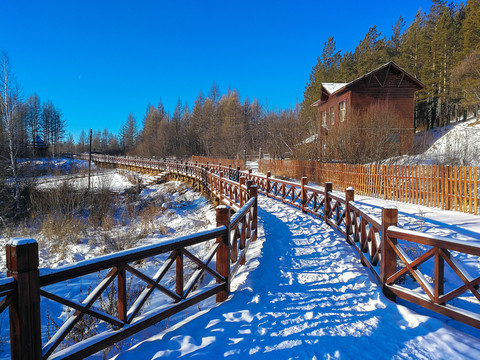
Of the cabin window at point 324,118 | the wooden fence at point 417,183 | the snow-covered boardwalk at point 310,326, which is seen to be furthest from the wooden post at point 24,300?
the cabin window at point 324,118

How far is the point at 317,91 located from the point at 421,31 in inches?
628

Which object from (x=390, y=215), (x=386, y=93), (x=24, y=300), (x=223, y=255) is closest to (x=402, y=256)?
(x=390, y=215)

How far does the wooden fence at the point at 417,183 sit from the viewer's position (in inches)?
352

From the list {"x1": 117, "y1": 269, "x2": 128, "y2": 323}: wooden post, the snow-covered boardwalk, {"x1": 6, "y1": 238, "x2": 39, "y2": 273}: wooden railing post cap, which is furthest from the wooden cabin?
{"x1": 6, "y1": 238, "x2": 39, "y2": 273}: wooden railing post cap

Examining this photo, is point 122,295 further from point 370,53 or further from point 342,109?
point 370,53

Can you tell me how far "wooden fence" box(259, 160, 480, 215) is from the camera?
893 cm

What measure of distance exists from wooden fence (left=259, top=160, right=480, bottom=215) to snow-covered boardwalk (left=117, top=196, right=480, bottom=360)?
6.65 metres

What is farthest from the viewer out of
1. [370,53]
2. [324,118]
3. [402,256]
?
[370,53]

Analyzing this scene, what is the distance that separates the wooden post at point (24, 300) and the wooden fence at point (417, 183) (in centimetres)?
1072

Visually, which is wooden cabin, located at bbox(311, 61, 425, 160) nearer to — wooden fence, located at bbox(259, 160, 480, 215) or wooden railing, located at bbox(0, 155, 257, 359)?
wooden fence, located at bbox(259, 160, 480, 215)

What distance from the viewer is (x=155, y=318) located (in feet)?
10.6

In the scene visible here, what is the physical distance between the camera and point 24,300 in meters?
2.16

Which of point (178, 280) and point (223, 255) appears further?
point (223, 255)

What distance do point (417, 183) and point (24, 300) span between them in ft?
Answer: 40.4
